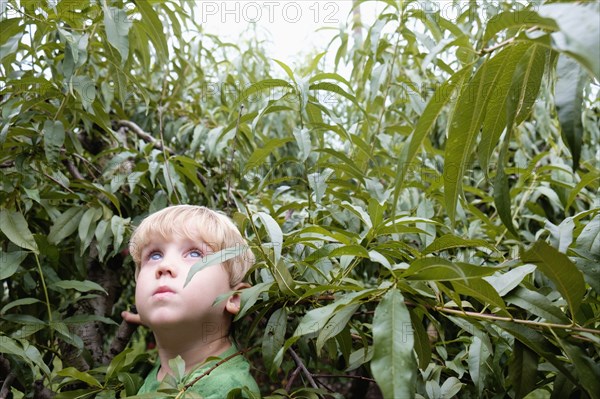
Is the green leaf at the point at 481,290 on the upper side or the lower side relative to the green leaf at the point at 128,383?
upper

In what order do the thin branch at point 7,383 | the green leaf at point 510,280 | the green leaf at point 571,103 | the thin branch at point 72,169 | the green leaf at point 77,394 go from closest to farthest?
1. the green leaf at point 571,103
2. the green leaf at point 510,280
3. the green leaf at point 77,394
4. the thin branch at point 7,383
5. the thin branch at point 72,169

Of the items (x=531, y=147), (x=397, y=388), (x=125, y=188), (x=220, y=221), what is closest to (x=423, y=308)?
(x=397, y=388)

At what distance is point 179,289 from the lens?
957 millimetres

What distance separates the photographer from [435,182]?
1.11 metres

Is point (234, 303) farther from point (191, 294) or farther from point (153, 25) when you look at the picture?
point (153, 25)

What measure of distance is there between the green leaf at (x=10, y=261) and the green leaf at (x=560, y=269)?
34.1 inches

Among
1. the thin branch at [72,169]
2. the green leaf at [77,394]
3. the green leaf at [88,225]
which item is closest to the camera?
the green leaf at [77,394]

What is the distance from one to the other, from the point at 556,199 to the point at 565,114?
934 millimetres

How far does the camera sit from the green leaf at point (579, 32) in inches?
16.5

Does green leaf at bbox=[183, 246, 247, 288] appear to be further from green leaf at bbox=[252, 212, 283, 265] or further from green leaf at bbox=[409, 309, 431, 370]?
green leaf at bbox=[409, 309, 431, 370]

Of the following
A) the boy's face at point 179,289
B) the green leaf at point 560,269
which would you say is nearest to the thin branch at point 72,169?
the boy's face at point 179,289

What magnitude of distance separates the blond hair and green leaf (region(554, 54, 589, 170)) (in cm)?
60

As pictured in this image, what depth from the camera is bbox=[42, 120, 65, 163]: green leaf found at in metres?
1.11

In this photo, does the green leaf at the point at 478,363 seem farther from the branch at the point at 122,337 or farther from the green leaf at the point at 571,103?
the branch at the point at 122,337
